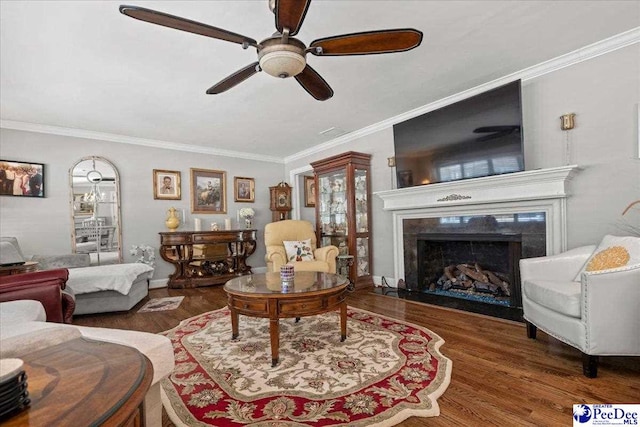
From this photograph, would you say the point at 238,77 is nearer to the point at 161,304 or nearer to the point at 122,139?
the point at 161,304

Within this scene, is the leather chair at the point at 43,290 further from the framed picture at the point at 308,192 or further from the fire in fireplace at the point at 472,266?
the framed picture at the point at 308,192

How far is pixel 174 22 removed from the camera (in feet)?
4.98

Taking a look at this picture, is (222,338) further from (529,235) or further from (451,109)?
(451,109)

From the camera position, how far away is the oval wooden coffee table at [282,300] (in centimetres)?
224

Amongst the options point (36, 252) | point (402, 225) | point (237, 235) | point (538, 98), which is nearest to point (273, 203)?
point (237, 235)

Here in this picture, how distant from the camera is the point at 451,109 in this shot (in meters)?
3.54

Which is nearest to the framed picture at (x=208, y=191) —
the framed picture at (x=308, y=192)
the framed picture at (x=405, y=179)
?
the framed picture at (x=308, y=192)

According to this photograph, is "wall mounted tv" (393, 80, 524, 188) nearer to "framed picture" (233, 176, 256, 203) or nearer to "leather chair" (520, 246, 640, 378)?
"leather chair" (520, 246, 640, 378)

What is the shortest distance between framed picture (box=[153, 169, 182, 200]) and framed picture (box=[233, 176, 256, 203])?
1.06m

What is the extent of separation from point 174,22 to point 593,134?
11.4 feet

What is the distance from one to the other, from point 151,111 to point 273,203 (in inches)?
117

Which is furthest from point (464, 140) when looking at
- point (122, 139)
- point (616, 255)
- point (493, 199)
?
point (122, 139)

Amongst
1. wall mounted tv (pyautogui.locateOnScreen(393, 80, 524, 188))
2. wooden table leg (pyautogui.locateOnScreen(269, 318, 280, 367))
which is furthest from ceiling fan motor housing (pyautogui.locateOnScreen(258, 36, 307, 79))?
wall mounted tv (pyautogui.locateOnScreen(393, 80, 524, 188))

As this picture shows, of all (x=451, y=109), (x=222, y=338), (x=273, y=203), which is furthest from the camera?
(x=273, y=203)
